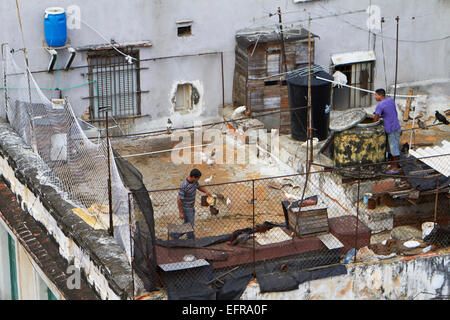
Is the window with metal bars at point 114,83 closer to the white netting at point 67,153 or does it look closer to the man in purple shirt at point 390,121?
the white netting at point 67,153

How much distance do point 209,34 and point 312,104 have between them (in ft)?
10.8

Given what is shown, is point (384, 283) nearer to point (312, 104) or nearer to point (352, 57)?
point (312, 104)

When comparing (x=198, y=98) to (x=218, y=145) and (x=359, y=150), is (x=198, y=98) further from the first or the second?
(x=359, y=150)

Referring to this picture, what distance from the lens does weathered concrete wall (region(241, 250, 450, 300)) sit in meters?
12.4

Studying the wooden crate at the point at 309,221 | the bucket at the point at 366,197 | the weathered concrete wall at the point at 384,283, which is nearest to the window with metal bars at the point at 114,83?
the bucket at the point at 366,197

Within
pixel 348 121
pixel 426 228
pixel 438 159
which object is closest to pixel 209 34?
pixel 348 121

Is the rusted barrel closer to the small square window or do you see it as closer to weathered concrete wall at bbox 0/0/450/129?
weathered concrete wall at bbox 0/0/450/129

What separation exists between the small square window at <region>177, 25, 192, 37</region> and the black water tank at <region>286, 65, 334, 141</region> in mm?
2849

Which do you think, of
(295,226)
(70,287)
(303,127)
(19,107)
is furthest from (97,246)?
(303,127)

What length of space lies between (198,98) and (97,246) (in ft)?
27.7

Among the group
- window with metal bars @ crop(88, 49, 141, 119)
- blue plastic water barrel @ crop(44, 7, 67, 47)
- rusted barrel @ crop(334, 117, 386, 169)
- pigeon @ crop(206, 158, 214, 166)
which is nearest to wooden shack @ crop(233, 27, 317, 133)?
pigeon @ crop(206, 158, 214, 166)

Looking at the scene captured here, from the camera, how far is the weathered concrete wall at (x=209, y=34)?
59.8ft

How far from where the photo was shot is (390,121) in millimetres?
15586

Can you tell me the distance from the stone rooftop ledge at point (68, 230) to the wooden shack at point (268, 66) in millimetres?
5925
